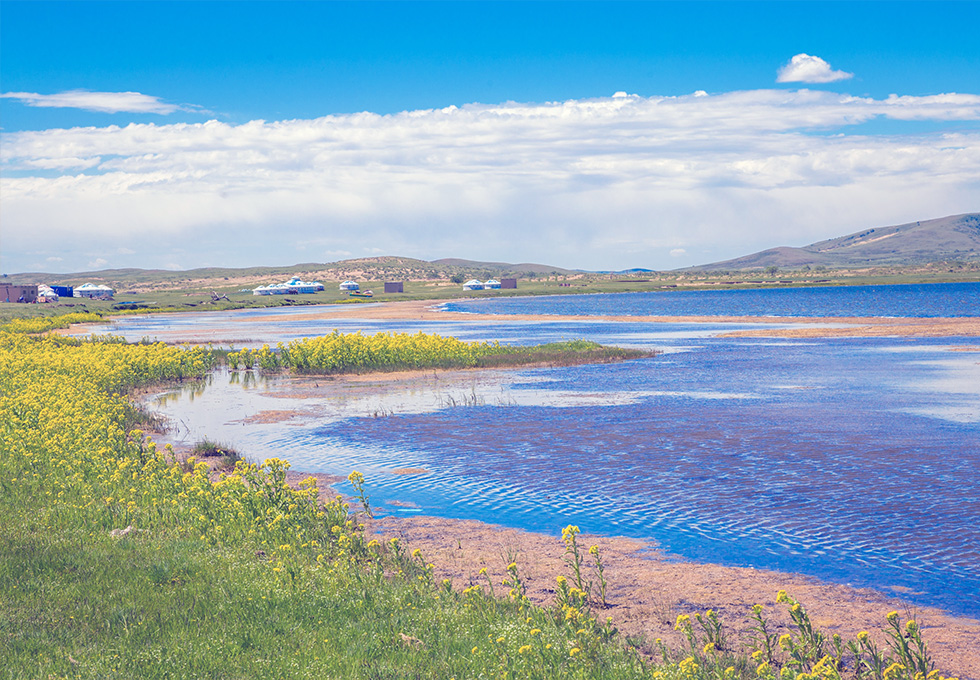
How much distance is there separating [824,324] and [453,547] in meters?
67.7

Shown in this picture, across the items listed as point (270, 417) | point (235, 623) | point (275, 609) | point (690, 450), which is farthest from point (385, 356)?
point (235, 623)

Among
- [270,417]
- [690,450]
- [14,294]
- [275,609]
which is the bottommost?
[270,417]

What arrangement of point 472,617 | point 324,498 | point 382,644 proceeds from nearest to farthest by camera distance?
point 382,644
point 472,617
point 324,498

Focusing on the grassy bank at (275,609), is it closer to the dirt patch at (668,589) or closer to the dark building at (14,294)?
the dirt patch at (668,589)

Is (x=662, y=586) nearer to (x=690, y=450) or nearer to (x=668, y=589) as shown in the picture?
(x=668, y=589)

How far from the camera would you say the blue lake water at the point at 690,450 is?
529 inches

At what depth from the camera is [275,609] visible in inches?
370

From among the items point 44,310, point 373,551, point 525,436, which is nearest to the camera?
point 373,551

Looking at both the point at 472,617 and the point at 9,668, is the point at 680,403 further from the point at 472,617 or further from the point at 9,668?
the point at 9,668

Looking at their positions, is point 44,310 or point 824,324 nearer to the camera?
point 824,324

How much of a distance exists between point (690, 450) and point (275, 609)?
532 inches

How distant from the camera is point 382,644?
A: 8555mm

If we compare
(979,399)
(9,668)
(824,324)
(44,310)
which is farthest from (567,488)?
(44,310)

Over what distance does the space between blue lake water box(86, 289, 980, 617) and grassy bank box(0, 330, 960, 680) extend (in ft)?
8.41
